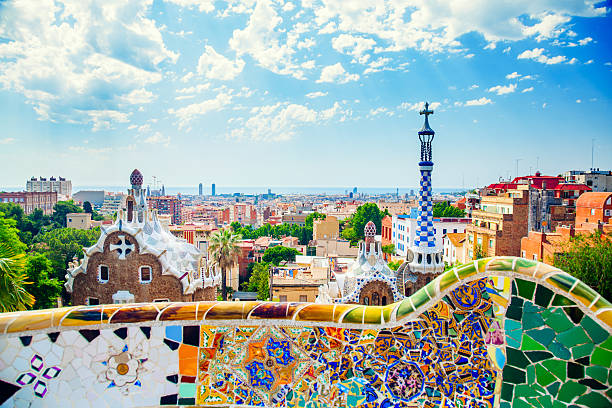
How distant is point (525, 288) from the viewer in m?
3.26

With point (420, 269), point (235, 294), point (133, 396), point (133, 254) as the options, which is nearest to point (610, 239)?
point (420, 269)

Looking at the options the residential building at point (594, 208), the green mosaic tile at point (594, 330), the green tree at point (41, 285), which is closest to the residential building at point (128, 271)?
the green tree at point (41, 285)

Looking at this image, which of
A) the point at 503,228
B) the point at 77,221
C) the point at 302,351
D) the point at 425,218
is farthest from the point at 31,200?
the point at 302,351

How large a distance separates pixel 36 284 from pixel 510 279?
69.9ft

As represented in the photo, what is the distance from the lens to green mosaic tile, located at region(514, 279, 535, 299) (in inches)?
128

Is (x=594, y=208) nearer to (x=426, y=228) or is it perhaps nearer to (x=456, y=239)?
(x=456, y=239)

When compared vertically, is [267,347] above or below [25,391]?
above

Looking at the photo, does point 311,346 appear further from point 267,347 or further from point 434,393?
point 434,393

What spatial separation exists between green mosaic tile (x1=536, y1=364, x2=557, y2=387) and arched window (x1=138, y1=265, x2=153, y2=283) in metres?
12.7

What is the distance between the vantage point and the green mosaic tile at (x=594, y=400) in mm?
3057

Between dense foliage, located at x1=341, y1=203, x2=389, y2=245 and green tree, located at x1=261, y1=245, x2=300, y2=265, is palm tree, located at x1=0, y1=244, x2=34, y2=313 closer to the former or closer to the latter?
green tree, located at x1=261, y1=245, x2=300, y2=265

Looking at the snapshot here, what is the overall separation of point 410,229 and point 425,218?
33886mm

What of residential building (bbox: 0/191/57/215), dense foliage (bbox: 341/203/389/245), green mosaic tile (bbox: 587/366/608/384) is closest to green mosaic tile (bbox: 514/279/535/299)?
green mosaic tile (bbox: 587/366/608/384)

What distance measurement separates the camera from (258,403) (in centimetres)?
352
